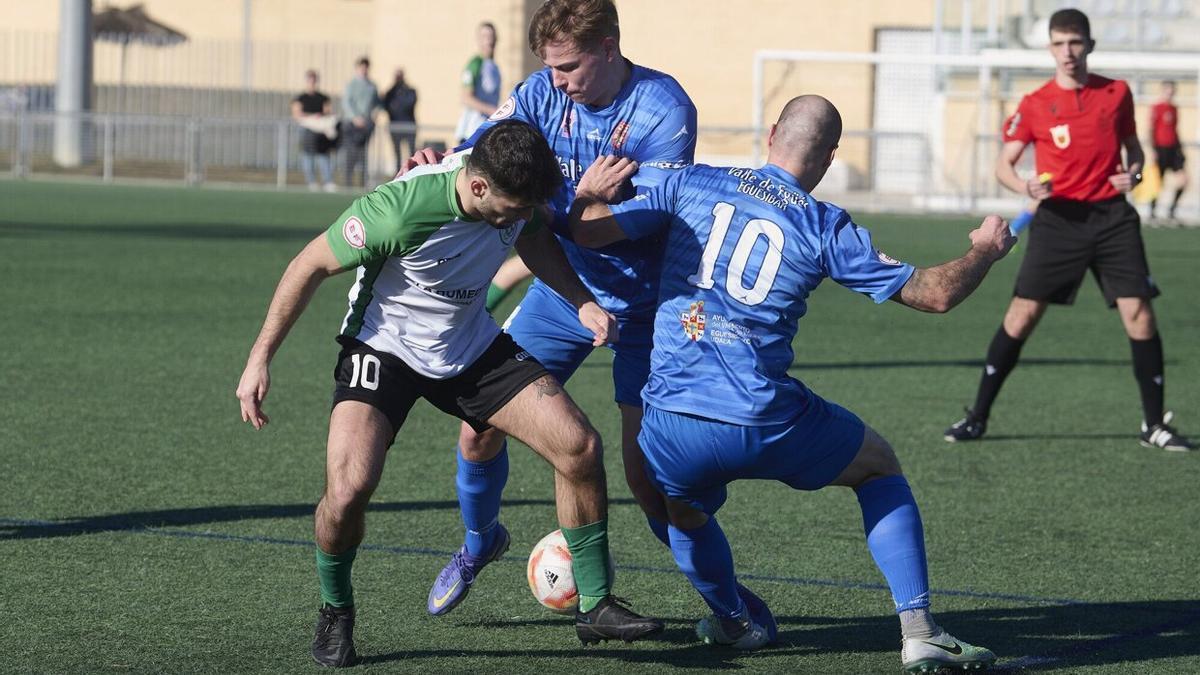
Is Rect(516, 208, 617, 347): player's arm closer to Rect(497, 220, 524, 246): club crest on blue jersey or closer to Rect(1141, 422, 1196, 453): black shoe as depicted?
Rect(497, 220, 524, 246): club crest on blue jersey

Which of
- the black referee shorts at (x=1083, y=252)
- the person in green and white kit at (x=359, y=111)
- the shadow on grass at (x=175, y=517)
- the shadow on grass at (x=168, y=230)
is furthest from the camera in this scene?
the person in green and white kit at (x=359, y=111)

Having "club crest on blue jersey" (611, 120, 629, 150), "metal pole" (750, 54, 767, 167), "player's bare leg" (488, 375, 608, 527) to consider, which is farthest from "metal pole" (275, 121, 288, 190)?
"player's bare leg" (488, 375, 608, 527)

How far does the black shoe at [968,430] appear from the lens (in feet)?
29.0

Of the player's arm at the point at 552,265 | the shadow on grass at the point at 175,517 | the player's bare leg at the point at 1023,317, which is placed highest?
the player's arm at the point at 552,265

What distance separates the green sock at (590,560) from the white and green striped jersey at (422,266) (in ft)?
1.95

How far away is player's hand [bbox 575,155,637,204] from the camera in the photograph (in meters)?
4.93

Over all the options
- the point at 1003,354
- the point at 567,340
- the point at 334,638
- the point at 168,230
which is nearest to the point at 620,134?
the point at 567,340

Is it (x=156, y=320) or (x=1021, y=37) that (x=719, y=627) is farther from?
(x=1021, y=37)

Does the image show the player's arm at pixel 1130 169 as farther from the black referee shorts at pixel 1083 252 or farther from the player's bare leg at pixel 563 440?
the player's bare leg at pixel 563 440

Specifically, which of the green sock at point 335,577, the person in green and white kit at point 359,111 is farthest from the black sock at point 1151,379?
the person in green and white kit at point 359,111

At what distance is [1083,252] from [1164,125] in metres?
18.6

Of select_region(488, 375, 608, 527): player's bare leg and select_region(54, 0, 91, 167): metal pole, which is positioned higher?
select_region(54, 0, 91, 167): metal pole

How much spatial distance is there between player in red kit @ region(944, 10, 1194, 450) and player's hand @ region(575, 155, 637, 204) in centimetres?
424

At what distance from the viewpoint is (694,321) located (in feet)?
15.6
